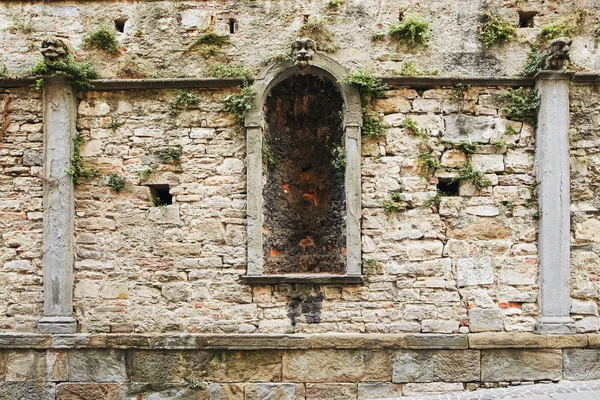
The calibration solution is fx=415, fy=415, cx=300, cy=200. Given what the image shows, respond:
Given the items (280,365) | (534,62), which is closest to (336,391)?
(280,365)

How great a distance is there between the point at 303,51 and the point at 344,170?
4.78 ft

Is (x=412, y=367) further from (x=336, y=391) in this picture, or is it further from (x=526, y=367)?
(x=526, y=367)

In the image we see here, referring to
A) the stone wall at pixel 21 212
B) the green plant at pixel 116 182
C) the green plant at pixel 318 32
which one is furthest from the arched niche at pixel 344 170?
the stone wall at pixel 21 212

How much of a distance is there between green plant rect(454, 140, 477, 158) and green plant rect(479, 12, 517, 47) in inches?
47.8

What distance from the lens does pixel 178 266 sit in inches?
192

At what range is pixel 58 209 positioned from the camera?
15.9 ft

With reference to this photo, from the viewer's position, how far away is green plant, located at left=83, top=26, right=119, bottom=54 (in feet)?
16.4

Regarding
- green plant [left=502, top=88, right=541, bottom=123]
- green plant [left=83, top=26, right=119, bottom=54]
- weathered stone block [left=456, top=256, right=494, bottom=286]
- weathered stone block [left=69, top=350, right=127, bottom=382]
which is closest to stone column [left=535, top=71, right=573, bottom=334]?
Answer: green plant [left=502, top=88, right=541, bottom=123]

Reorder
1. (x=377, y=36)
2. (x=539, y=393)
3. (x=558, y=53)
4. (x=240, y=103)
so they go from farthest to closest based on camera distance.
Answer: (x=377, y=36) → (x=240, y=103) → (x=558, y=53) → (x=539, y=393)

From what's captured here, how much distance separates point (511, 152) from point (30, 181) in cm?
573

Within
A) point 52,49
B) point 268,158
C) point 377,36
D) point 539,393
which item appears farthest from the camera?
point 268,158

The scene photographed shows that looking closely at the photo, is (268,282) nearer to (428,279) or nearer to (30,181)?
(428,279)

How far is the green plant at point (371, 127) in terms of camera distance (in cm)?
488

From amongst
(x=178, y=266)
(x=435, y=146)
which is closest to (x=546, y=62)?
(x=435, y=146)
